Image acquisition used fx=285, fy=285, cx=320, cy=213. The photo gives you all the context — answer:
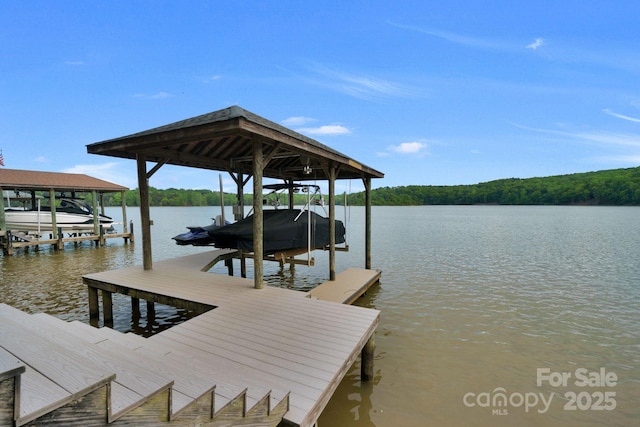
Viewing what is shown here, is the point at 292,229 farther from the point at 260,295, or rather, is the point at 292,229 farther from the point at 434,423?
the point at 434,423

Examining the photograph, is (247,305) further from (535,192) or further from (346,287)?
(535,192)

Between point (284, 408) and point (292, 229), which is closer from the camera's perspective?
point (284, 408)

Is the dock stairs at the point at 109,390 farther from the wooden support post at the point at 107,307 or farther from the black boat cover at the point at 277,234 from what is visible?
the wooden support post at the point at 107,307

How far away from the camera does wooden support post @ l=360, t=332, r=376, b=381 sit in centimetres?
443

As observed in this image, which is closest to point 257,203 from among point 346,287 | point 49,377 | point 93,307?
point 346,287

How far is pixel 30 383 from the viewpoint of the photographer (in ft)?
4.28

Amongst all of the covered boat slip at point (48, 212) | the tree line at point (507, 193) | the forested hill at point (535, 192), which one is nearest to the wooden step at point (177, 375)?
the covered boat slip at point (48, 212)

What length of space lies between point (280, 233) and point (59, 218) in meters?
18.5

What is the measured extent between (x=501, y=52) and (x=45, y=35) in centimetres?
2961

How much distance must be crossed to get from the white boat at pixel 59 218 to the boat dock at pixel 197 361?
15964 mm

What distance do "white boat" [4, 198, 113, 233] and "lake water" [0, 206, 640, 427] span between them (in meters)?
3.73

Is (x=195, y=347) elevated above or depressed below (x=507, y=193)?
below

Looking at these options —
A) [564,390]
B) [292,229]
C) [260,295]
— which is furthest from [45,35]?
[564,390]

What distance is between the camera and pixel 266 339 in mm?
3656
